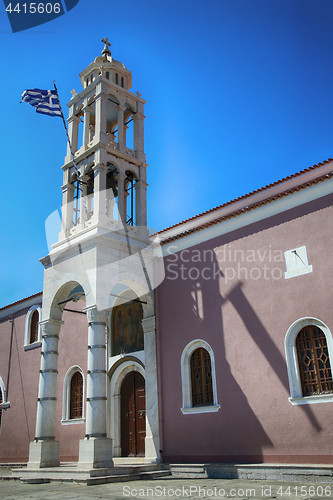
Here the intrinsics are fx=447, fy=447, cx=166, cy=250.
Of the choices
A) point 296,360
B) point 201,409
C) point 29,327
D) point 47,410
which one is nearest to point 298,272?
point 296,360

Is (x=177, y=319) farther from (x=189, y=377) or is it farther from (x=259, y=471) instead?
(x=259, y=471)

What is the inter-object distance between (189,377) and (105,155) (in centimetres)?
706

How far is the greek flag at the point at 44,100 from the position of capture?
13742mm

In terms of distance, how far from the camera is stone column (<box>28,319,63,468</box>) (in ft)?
39.4

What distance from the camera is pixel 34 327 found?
61.0 ft

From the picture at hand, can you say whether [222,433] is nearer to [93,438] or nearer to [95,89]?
[93,438]

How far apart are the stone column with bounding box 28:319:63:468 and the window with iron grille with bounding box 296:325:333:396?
688cm

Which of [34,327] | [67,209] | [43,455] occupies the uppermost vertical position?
[67,209]

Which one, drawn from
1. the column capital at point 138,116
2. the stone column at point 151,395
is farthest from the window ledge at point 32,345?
the column capital at point 138,116

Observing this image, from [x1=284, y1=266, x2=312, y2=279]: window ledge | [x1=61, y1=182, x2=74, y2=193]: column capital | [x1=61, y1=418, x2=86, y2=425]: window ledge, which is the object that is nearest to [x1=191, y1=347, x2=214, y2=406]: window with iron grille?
[x1=284, y1=266, x2=312, y2=279]: window ledge

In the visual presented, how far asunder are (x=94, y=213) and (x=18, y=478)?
7.20m

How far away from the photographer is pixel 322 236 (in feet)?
33.8

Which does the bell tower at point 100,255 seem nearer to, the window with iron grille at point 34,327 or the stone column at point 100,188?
the stone column at point 100,188

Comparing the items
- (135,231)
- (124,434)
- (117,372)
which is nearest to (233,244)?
(135,231)
